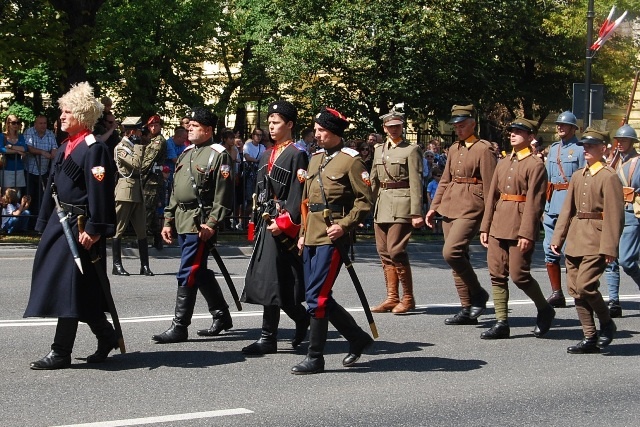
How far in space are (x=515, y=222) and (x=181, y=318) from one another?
3.08m

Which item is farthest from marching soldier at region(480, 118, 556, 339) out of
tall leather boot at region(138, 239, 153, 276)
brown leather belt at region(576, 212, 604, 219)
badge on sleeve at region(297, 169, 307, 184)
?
tall leather boot at region(138, 239, 153, 276)

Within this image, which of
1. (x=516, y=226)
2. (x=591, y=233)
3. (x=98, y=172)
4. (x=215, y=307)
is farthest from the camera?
(x=516, y=226)

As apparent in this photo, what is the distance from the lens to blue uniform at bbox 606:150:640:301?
11984 mm

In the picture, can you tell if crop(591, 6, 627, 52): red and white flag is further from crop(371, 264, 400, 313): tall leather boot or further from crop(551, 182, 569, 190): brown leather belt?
crop(371, 264, 400, 313): tall leather boot

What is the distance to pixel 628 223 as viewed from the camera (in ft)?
40.4

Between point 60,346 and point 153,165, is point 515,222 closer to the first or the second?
point 60,346

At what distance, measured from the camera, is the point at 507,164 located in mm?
10352

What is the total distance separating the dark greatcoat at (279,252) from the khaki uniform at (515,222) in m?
2.15

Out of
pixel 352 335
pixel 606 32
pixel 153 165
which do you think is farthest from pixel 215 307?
Result: pixel 606 32

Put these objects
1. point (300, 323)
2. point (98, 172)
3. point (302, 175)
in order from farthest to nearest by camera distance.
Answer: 1. point (300, 323)
2. point (302, 175)
3. point (98, 172)

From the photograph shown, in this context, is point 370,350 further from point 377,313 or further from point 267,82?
point 267,82

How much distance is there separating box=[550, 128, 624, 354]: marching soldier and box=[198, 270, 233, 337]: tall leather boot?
291 cm

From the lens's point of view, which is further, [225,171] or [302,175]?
[225,171]

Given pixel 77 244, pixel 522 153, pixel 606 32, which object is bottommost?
pixel 77 244
